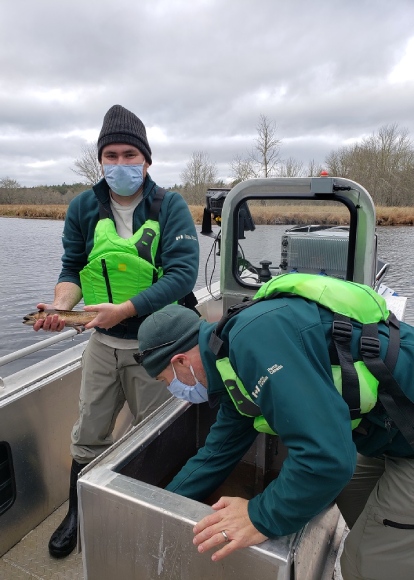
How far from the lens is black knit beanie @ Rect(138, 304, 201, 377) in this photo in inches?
55.5

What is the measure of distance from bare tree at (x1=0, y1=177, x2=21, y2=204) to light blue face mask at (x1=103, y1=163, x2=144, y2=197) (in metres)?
51.6

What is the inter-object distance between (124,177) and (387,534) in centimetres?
187

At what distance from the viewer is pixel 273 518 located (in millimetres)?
1167

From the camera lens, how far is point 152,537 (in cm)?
135

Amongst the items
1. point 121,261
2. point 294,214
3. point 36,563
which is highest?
point 294,214

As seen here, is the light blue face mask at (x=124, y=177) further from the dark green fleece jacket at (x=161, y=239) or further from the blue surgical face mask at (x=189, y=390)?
the blue surgical face mask at (x=189, y=390)

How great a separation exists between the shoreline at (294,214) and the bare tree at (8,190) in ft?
12.2

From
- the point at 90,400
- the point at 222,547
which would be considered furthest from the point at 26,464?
the point at 222,547

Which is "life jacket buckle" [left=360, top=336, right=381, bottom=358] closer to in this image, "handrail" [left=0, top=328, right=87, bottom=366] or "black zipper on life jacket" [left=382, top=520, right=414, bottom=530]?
"black zipper on life jacket" [left=382, top=520, right=414, bottom=530]

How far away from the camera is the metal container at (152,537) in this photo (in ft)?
3.99

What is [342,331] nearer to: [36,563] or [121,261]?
[121,261]

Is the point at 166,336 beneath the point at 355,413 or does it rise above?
above

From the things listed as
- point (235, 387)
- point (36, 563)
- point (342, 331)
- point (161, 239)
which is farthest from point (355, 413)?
point (36, 563)

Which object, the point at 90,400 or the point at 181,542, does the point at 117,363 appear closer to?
the point at 90,400
